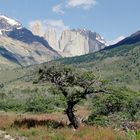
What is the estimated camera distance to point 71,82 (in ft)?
92.8

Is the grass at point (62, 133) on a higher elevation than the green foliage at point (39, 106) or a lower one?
lower

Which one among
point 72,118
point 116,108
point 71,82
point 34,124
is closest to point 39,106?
point 116,108

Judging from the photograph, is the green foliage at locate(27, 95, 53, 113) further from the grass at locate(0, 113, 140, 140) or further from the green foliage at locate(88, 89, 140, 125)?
the grass at locate(0, 113, 140, 140)

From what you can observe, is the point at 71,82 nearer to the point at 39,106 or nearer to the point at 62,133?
the point at 62,133

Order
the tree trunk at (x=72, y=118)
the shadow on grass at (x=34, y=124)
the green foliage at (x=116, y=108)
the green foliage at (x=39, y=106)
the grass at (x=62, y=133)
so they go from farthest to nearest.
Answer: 1. the green foliage at (x=39, y=106)
2. the green foliage at (x=116, y=108)
3. the tree trunk at (x=72, y=118)
4. the shadow on grass at (x=34, y=124)
5. the grass at (x=62, y=133)

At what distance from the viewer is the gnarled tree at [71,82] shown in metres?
27.8

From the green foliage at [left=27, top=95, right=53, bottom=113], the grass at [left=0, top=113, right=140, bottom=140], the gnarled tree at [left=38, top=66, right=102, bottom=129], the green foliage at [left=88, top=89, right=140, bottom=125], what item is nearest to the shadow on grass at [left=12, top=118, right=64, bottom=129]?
the grass at [left=0, top=113, right=140, bottom=140]

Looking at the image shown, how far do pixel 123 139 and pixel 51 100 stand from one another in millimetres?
64182

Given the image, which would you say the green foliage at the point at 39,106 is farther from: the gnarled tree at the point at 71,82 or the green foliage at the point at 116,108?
the gnarled tree at the point at 71,82

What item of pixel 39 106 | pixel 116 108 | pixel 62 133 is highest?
pixel 39 106

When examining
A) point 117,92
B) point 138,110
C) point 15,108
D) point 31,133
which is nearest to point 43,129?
point 31,133

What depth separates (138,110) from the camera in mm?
39781

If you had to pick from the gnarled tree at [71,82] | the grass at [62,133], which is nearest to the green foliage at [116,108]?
the gnarled tree at [71,82]

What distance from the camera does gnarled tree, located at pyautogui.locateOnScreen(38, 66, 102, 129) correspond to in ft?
91.3
